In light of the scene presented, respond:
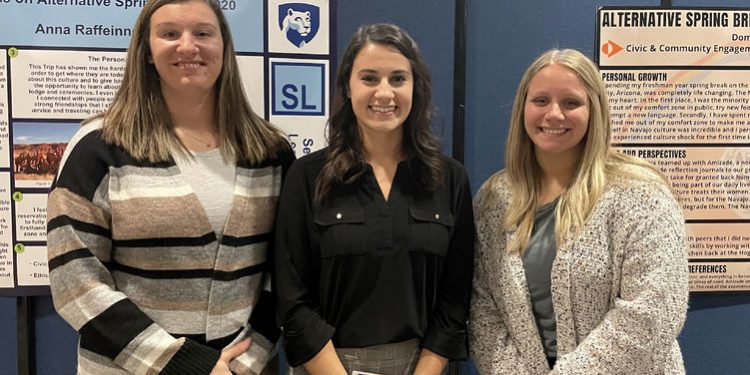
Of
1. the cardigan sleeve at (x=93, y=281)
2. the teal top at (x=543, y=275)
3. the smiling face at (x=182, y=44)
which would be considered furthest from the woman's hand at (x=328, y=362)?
the smiling face at (x=182, y=44)

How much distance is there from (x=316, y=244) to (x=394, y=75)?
487 millimetres

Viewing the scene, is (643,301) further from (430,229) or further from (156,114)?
(156,114)

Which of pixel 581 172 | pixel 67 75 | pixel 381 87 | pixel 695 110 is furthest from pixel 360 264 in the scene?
pixel 695 110

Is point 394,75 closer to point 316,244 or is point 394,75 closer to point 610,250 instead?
point 316,244

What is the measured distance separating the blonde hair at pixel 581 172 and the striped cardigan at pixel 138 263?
0.73m

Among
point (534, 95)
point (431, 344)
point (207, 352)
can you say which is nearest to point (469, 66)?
point (534, 95)

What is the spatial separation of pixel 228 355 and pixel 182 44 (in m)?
0.79

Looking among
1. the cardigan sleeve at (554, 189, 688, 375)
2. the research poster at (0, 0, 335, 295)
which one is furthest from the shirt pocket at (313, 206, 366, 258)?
the research poster at (0, 0, 335, 295)

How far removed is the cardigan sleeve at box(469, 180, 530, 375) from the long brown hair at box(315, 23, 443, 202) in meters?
0.20

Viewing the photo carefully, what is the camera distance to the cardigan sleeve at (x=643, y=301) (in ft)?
4.63

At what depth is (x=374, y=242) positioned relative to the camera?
4.95 ft

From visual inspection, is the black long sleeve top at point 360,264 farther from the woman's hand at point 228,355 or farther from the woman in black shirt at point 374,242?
the woman's hand at point 228,355

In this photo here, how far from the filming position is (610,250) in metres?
1.48

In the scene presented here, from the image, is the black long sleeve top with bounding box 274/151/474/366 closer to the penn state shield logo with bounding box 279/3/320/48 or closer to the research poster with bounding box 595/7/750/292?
the penn state shield logo with bounding box 279/3/320/48
